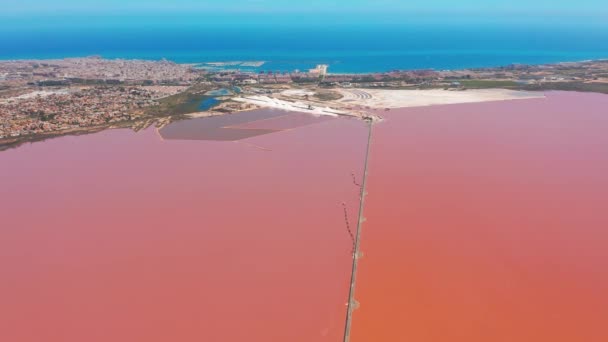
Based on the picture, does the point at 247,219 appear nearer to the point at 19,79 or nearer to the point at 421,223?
the point at 421,223

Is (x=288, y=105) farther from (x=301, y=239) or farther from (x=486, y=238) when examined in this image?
(x=486, y=238)

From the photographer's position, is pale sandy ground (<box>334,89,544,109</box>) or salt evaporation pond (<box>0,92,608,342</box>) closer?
salt evaporation pond (<box>0,92,608,342</box>)

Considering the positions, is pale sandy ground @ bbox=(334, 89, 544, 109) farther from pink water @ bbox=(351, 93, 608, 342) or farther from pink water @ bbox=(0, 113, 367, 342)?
pink water @ bbox=(0, 113, 367, 342)

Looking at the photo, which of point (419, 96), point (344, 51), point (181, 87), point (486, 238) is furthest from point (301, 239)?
point (344, 51)

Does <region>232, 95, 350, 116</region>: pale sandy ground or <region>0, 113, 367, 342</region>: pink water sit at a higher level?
<region>232, 95, 350, 116</region>: pale sandy ground

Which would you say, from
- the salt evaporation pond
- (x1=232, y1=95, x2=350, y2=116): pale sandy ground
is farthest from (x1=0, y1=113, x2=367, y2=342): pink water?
(x1=232, y1=95, x2=350, y2=116): pale sandy ground

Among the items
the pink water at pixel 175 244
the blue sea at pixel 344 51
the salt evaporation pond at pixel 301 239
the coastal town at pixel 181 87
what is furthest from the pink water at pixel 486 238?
the blue sea at pixel 344 51
